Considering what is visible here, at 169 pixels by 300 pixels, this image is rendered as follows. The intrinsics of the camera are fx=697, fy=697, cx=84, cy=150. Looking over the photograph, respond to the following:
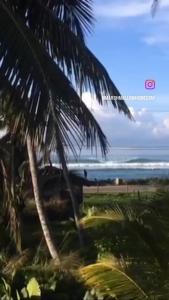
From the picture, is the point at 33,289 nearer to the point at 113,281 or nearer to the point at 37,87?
the point at 37,87

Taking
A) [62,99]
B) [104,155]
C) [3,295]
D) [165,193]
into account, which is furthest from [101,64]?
[3,295]

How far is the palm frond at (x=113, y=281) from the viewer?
6562 millimetres

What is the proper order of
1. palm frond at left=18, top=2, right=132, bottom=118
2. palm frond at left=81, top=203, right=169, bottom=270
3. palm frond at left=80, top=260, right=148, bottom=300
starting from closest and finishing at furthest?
palm frond at left=80, top=260, right=148, bottom=300 → palm frond at left=81, top=203, right=169, bottom=270 → palm frond at left=18, top=2, right=132, bottom=118

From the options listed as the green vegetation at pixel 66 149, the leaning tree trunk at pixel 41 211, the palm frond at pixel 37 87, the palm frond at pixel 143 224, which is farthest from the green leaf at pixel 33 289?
the palm frond at pixel 143 224

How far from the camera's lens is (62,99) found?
7910 millimetres

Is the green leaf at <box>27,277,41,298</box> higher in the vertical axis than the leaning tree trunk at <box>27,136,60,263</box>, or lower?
lower

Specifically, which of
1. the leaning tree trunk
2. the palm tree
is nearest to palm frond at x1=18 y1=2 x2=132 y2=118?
the palm tree

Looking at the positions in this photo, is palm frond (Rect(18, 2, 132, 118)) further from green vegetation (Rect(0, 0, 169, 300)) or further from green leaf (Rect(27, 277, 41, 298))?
green leaf (Rect(27, 277, 41, 298))

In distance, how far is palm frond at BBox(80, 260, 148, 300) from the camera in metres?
6.56

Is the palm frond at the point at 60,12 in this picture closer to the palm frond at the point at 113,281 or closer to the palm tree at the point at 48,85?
the palm tree at the point at 48,85

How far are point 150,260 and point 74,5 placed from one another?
5602mm

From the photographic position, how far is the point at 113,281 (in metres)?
6.57

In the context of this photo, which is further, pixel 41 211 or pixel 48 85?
pixel 41 211

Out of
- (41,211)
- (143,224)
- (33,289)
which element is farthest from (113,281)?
(41,211)
